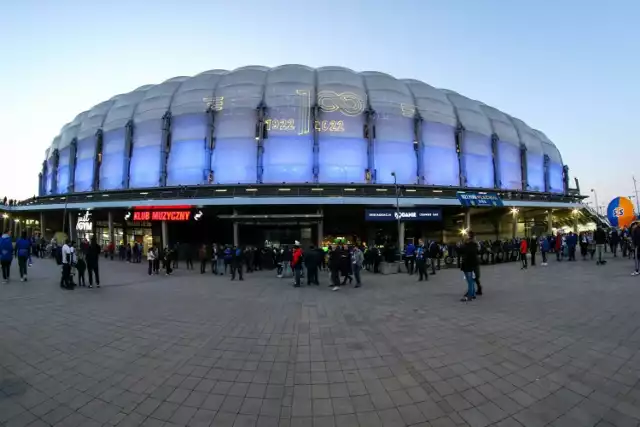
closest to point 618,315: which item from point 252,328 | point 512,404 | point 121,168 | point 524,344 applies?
point 524,344

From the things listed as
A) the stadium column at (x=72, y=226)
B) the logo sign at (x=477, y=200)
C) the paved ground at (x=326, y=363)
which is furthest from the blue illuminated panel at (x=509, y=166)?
the stadium column at (x=72, y=226)

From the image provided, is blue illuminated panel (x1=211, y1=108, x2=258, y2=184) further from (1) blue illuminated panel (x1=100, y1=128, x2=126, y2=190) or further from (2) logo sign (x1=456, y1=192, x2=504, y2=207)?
(2) logo sign (x1=456, y1=192, x2=504, y2=207)

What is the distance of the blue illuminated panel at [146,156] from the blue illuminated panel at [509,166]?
38.8 metres

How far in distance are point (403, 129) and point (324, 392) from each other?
29997mm

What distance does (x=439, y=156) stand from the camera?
30.9m

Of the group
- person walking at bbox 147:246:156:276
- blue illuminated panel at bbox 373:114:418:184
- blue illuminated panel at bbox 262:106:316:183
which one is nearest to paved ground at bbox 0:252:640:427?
person walking at bbox 147:246:156:276

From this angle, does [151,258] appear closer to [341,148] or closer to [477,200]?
[341,148]

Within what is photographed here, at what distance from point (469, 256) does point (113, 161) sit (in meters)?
36.4

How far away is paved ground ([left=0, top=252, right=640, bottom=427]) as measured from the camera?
336cm

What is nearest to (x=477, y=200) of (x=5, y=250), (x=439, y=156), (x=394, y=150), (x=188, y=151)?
(x=439, y=156)

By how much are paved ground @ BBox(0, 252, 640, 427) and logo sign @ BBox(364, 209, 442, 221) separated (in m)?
14.7

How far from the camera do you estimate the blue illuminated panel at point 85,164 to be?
108 ft

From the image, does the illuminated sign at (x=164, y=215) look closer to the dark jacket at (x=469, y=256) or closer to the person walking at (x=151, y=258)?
the person walking at (x=151, y=258)

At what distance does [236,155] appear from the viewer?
27984mm
